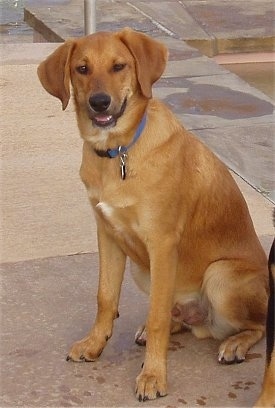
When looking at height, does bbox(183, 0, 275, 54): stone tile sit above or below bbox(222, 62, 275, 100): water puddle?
above

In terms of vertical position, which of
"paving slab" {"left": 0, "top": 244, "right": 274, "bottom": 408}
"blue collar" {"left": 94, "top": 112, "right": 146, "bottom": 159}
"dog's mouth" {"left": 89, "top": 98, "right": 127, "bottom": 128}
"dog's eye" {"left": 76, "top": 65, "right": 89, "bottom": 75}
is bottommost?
"paving slab" {"left": 0, "top": 244, "right": 274, "bottom": 408}

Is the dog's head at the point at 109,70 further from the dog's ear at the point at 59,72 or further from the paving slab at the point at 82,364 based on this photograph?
the paving slab at the point at 82,364

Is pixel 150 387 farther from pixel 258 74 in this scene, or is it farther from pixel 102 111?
pixel 258 74

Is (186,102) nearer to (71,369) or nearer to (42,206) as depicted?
(42,206)

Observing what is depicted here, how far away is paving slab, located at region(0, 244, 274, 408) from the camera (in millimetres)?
3969

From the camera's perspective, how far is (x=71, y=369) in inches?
165

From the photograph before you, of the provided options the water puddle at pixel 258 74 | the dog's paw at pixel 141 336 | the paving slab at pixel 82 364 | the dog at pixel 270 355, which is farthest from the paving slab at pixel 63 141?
the dog at pixel 270 355

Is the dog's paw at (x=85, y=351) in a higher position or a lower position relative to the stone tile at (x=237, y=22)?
higher

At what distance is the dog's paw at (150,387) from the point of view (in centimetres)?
396

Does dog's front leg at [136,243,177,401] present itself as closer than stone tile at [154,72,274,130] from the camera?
Yes

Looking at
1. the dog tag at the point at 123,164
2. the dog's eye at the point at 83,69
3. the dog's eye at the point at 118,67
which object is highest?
the dog's eye at the point at 118,67

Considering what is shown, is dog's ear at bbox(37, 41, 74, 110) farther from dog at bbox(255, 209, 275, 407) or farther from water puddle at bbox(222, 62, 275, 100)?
water puddle at bbox(222, 62, 275, 100)

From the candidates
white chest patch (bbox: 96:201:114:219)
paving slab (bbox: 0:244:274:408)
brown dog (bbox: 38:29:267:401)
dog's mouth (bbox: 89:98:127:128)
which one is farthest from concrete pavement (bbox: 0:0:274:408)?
dog's mouth (bbox: 89:98:127:128)

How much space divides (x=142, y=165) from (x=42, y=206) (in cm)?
212
